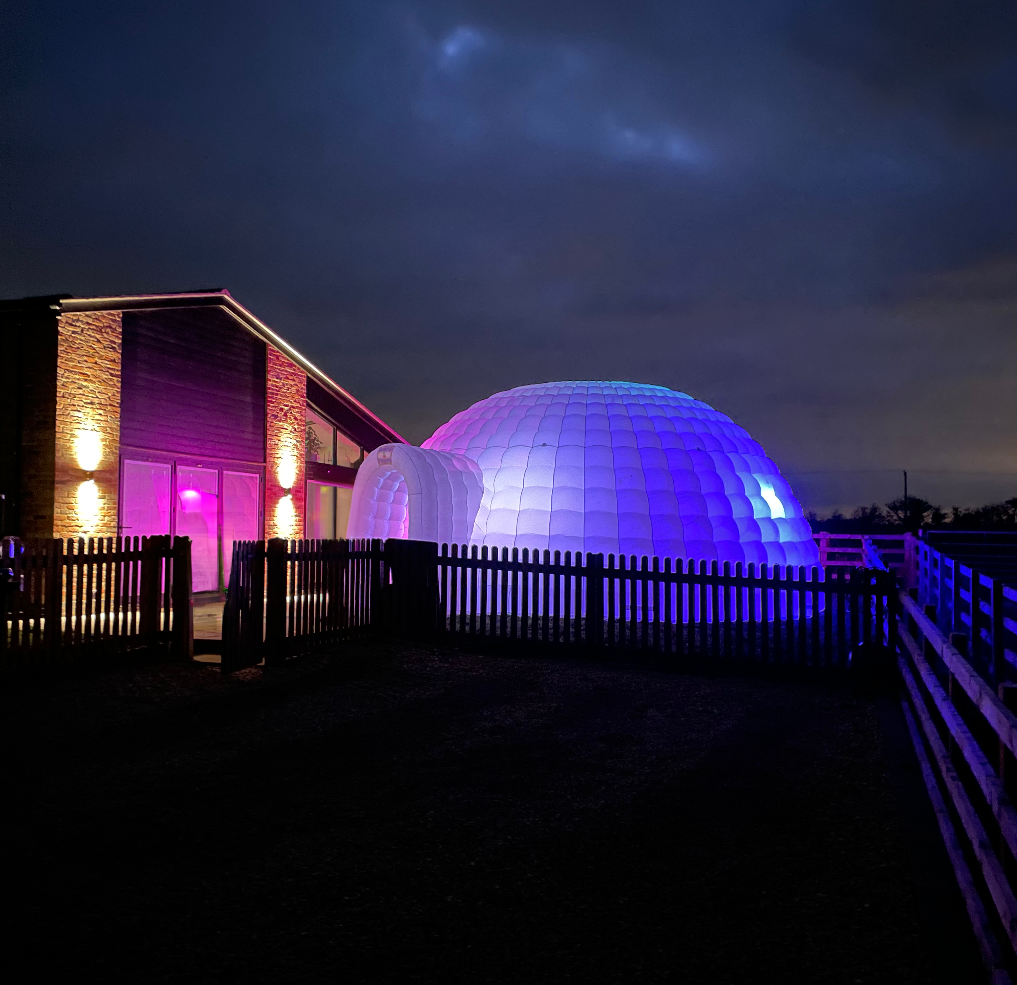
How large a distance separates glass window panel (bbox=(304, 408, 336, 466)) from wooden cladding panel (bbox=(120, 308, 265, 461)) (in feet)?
6.88

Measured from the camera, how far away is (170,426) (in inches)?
612

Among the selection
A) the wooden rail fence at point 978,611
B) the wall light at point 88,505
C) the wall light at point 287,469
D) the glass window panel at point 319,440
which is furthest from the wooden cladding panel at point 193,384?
the wooden rail fence at point 978,611

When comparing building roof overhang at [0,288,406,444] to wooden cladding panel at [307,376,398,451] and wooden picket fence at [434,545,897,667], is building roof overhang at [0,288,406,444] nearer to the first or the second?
wooden cladding panel at [307,376,398,451]

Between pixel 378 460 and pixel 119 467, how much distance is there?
489 cm

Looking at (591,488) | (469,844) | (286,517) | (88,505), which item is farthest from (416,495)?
(469,844)

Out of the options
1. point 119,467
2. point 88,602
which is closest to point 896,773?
point 88,602

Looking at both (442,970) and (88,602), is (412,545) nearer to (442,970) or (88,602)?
(88,602)

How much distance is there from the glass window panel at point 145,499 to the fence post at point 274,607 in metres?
5.53

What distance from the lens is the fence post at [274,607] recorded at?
9.71 metres

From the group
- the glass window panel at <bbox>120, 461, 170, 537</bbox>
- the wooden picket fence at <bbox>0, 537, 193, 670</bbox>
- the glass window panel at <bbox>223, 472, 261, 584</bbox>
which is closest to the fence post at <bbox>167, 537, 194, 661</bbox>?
the wooden picket fence at <bbox>0, 537, 193, 670</bbox>

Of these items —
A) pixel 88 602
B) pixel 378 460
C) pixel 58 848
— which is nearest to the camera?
pixel 58 848

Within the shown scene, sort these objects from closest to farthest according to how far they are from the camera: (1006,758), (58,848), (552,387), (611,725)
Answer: (1006,758)
(58,848)
(611,725)
(552,387)

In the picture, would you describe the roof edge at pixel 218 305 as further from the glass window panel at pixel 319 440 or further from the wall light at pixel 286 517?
the wall light at pixel 286 517

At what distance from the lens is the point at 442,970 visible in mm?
3137
